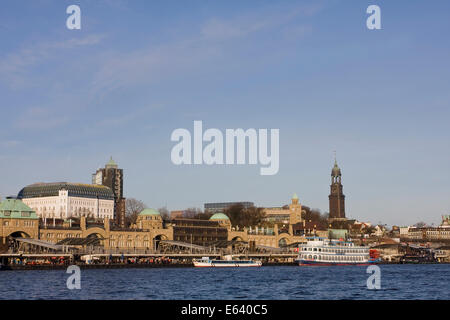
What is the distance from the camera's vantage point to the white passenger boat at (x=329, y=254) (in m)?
136

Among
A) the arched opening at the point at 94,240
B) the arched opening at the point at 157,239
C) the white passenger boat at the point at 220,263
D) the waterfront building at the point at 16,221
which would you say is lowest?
the white passenger boat at the point at 220,263

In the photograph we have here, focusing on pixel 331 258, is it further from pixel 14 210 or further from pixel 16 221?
pixel 14 210

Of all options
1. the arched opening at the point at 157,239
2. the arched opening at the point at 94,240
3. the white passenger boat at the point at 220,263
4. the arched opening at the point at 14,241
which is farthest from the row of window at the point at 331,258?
the arched opening at the point at 14,241

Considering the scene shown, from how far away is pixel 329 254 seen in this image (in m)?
138

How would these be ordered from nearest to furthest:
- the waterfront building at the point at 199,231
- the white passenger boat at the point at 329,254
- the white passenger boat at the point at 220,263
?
the white passenger boat at the point at 220,263
the white passenger boat at the point at 329,254
the waterfront building at the point at 199,231

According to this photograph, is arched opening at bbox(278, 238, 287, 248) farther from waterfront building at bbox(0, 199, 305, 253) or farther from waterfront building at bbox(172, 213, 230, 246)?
waterfront building at bbox(172, 213, 230, 246)

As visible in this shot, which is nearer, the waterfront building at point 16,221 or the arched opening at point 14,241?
the arched opening at point 14,241

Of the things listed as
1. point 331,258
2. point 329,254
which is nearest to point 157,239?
point 329,254

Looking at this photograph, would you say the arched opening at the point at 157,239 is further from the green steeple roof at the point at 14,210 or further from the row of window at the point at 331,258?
the row of window at the point at 331,258

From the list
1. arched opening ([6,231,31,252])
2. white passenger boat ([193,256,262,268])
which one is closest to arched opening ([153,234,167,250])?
white passenger boat ([193,256,262,268])

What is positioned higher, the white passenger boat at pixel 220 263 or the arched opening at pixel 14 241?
the arched opening at pixel 14 241

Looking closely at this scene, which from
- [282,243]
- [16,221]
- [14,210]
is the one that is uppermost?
[14,210]
